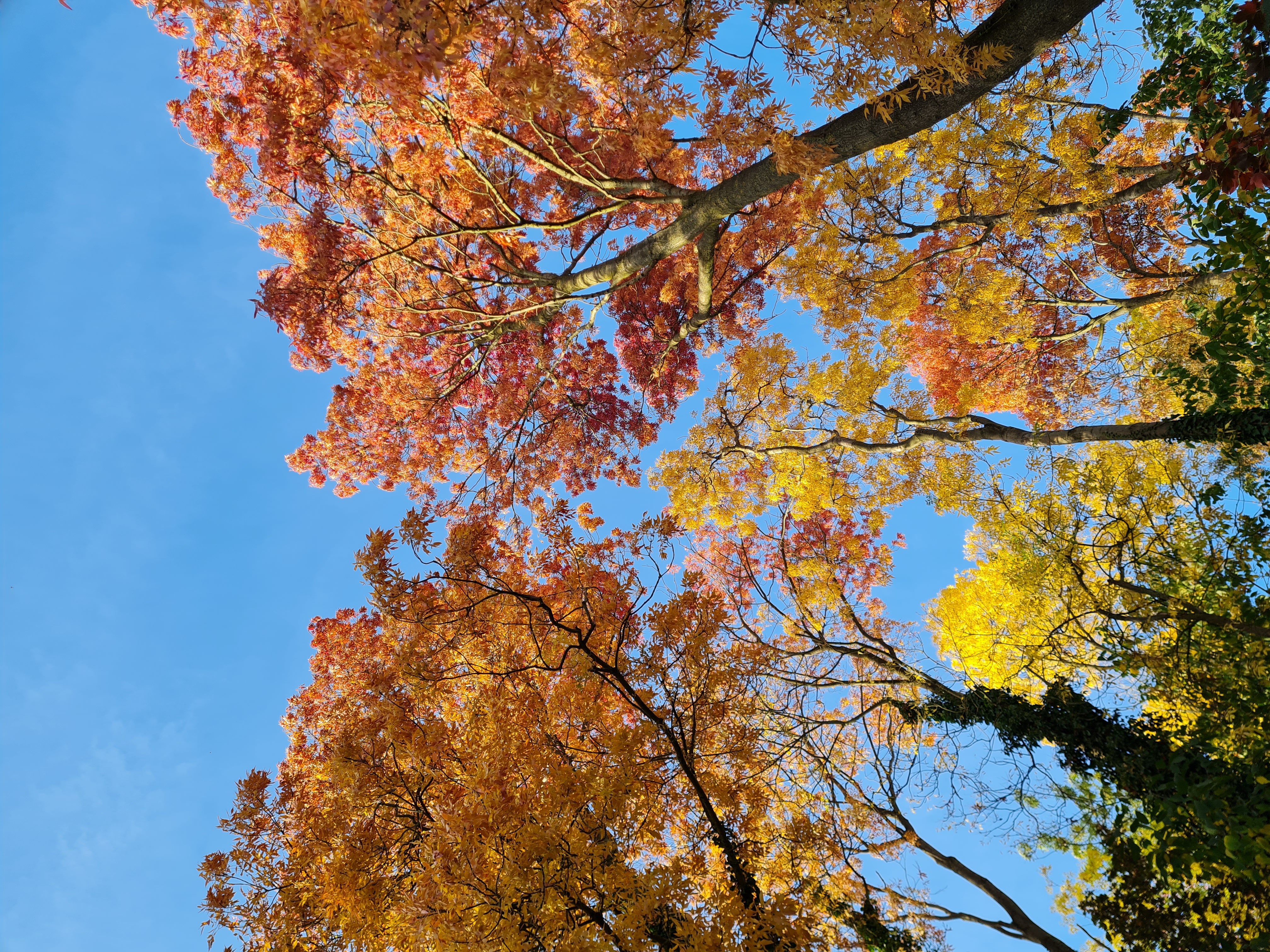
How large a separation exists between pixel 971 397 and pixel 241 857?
12.2 m

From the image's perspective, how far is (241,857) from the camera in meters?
6.03

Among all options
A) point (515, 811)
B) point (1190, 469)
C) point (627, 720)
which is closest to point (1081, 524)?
point (1190, 469)

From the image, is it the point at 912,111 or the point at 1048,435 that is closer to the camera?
the point at 912,111

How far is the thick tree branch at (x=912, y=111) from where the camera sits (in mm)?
4051

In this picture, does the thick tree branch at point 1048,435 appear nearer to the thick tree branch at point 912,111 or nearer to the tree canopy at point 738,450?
the tree canopy at point 738,450

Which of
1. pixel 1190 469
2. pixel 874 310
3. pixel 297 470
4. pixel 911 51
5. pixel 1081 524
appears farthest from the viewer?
pixel 297 470

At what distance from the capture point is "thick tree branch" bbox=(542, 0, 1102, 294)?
405 cm

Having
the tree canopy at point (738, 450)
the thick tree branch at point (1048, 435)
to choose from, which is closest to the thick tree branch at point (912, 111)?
the tree canopy at point (738, 450)

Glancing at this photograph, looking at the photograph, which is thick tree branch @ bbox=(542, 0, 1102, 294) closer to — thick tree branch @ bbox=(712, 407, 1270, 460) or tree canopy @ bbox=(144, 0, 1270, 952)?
tree canopy @ bbox=(144, 0, 1270, 952)

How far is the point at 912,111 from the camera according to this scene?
4469 mm

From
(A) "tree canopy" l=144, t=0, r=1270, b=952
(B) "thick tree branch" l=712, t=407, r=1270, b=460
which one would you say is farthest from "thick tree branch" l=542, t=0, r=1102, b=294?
(B) "thick tree branch" l=712, t=407, r=1270, b=460

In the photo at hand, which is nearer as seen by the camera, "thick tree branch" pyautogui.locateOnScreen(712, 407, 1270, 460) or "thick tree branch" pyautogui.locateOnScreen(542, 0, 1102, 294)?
"thick tree branch" pyautogui.locateOnScreen(542, 0, 1102, 294)

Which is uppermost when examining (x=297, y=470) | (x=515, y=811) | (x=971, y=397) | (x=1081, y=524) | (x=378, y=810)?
(x=297, y=470)

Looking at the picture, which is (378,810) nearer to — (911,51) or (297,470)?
(297,470)
